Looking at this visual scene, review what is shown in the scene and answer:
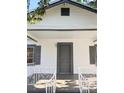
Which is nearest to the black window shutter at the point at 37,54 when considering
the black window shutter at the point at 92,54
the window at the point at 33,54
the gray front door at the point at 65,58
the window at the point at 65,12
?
the window at the point at 33,54

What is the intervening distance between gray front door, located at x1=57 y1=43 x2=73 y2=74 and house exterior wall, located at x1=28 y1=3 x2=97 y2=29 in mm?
4489

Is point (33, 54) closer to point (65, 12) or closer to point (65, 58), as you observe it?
point (65, 58)

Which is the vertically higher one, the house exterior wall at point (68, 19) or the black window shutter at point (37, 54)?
the house exterior wall at point (68, 19)

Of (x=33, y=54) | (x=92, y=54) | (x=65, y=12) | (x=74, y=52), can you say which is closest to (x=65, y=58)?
(x=74, y=52)

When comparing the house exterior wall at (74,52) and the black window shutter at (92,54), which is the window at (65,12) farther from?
the black window shutter at (92,54)

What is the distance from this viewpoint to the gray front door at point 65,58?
643 inches

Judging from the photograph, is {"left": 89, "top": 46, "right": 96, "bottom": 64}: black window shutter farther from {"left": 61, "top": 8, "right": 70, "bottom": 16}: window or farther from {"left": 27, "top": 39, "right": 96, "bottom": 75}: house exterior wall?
{"left": 61, "top": 8, "right": 70, "bottom": 16}: window

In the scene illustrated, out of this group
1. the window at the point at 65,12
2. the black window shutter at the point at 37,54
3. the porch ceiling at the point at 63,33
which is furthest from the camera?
the black window shutter at the point at 37,54

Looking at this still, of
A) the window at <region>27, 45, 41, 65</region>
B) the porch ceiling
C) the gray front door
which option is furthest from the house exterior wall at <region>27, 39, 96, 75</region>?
the porch ceiling

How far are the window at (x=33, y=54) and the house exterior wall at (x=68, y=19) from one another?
11.3 ft

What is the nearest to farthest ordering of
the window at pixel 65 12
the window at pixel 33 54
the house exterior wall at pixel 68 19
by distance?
the house exterior wall at pixel 68 19, the window at pixel 65 12, the window at pixel 33 54

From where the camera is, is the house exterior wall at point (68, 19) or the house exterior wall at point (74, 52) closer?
the house exterior wall at point (68, 19)

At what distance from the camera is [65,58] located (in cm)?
1650
